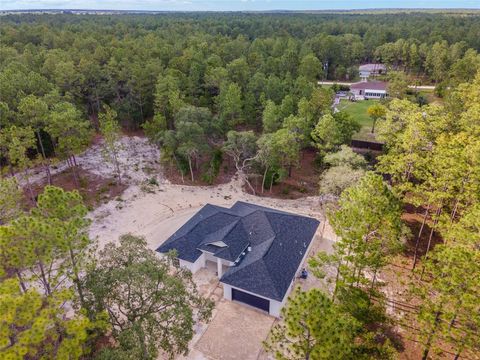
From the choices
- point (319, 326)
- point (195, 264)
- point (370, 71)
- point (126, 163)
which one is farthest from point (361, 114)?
point (319, 326)

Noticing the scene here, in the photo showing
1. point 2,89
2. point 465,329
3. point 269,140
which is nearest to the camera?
point 465,329

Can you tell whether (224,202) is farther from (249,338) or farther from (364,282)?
(364,282)

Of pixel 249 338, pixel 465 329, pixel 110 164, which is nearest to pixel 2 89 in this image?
pixel 110 164

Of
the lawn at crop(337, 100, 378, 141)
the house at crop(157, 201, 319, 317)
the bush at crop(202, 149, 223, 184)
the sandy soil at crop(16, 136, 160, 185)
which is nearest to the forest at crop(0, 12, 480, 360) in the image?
the bush at crop(202, 149, 223, 184)

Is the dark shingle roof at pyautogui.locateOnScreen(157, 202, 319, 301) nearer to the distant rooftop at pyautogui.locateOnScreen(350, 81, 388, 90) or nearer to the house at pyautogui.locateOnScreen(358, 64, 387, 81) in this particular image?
the distant rooftop at pyautogui.locateOnScreen(350, 81, 388, 90)

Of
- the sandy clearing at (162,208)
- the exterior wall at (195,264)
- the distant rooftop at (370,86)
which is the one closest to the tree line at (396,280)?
the exterior wall at (195,264)
